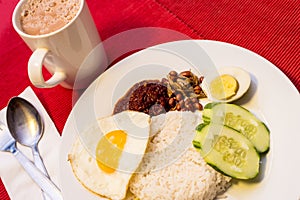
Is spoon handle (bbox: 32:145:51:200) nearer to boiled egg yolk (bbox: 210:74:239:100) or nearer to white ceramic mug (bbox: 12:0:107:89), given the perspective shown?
white ceramic mug (bbox: 12:0:107:89)

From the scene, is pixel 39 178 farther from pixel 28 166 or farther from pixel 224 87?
pixel 224 87

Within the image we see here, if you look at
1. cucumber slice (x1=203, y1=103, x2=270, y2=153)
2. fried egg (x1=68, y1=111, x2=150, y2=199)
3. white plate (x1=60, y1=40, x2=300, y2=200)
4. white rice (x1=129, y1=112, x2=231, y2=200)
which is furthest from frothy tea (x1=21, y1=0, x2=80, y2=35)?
cucumber slice (x1=203, y1=103, x2=270, y2=153)

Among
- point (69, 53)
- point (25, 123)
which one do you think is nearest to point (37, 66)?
point (69, 53)

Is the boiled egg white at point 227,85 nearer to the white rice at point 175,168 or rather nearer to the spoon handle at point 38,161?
the white rice at point 175,168

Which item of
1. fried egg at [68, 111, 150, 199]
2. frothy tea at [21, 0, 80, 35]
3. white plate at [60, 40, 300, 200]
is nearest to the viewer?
white plate at [60, 40, 300, 200]

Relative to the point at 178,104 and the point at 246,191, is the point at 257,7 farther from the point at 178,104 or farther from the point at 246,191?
the point at 246,191

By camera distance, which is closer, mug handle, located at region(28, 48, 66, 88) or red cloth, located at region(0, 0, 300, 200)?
mug handle, located at region(28, 48, 66, 88)

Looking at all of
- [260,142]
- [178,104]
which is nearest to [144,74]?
[178,104]
